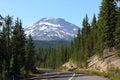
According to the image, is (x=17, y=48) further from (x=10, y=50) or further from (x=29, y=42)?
(x=29, y=42)

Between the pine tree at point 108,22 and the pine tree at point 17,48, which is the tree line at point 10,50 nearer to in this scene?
the pine tree at point 17,48

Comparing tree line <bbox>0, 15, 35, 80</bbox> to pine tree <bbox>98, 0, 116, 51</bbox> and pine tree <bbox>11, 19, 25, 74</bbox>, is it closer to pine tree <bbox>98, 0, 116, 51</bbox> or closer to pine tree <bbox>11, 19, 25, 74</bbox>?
pine tree <bbox>11, 19, 25, 74</bbox>

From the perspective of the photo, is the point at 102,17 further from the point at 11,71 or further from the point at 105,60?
the point at 11,71

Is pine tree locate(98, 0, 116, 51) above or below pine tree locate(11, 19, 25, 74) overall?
above

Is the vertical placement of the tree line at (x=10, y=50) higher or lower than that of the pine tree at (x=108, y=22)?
lower

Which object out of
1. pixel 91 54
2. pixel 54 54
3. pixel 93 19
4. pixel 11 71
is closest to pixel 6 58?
pixel 11 71

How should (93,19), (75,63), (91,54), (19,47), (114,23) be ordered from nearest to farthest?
1. (19,47)
2. (114,23)
3. (91,54)
4. (93,19)
5. (75,63)

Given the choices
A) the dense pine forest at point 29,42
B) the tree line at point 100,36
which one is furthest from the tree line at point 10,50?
the tree line at point 100,36

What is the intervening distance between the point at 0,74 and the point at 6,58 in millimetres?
3255

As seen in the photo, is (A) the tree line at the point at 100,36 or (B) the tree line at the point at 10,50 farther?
(A) the tree line at the point at 100,36

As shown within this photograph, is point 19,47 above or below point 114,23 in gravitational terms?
below

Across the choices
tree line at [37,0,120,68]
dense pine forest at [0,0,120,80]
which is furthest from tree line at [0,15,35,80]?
tree line at [37,0,120,68]

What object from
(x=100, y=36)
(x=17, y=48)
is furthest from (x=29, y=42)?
(x=17, y=48)

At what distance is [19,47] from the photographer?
5694 centimetres
